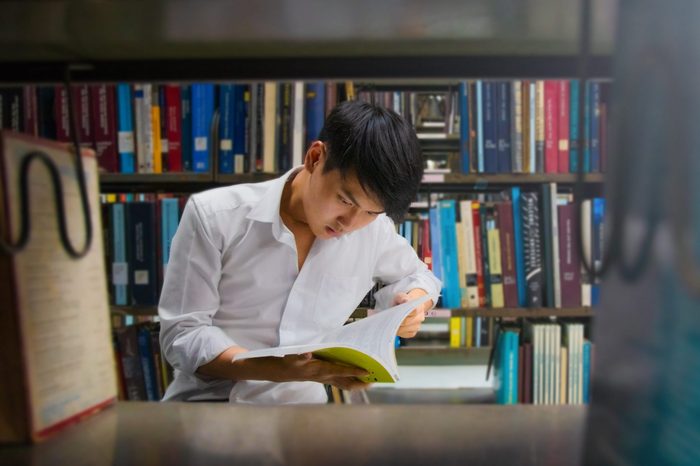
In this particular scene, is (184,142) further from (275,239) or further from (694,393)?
(694,393)

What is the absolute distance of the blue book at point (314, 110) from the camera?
95cm

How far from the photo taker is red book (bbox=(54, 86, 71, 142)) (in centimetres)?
43

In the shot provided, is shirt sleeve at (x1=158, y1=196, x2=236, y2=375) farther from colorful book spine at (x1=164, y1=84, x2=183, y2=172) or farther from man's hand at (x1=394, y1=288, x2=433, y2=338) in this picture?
man's hand at (x1=394, y1=288, x2=433, y2=338)

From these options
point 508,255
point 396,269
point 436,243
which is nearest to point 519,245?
point 508,255

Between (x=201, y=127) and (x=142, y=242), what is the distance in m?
0.35

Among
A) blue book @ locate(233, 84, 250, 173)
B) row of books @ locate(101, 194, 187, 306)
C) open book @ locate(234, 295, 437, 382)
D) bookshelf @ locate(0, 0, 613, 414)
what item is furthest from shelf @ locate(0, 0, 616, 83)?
blue book @ locate(233, 84, 250, 173)

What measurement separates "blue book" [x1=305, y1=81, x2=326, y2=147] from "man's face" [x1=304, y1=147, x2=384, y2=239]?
134 mm

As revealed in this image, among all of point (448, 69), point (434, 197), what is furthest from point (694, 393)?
point (434, 197)

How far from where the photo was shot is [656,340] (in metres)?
0.32

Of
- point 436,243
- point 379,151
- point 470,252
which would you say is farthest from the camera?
point 470,252

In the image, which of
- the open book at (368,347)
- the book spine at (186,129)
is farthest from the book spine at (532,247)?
the book spine at (186,129)

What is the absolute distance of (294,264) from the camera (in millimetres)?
935

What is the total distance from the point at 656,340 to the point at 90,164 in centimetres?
42

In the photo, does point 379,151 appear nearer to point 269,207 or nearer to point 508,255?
point 269,207
